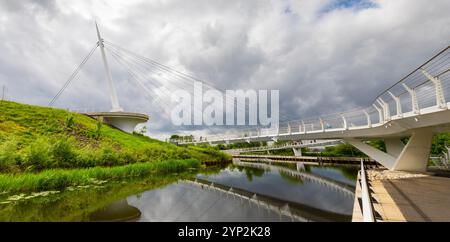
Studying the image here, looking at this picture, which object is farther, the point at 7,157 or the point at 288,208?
the point at 7,157

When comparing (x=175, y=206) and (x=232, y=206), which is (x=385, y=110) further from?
(x=175, y=206)

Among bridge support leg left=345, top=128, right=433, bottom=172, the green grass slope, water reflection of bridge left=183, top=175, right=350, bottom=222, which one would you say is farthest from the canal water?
the green grass slope

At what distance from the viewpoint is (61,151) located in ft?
46.5

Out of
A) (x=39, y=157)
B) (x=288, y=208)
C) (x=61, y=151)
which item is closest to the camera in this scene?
(x=288, y=208)

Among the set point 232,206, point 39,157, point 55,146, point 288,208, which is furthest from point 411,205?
point 55,146

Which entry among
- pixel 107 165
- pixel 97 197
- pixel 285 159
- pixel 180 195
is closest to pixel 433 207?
pixel 180 195

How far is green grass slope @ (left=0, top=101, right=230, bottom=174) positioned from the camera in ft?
41.9

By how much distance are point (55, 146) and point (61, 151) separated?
0.44m

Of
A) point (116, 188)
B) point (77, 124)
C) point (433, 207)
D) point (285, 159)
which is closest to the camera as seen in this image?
point (433, 207)

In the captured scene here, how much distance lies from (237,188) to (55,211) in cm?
956

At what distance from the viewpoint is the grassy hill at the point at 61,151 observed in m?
12.5

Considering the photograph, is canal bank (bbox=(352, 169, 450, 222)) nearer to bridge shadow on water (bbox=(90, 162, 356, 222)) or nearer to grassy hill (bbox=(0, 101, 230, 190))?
bridge shadow on water (bbox=(90, 162, 356, 222))
